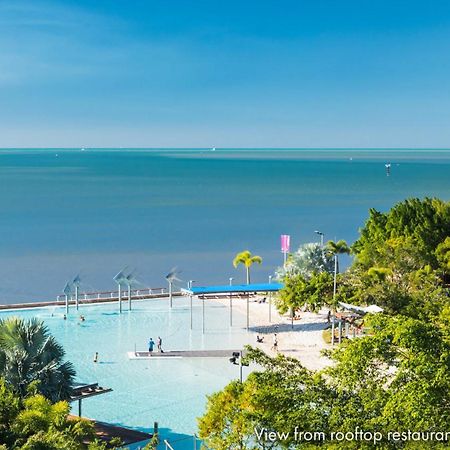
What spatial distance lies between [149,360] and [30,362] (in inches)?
432

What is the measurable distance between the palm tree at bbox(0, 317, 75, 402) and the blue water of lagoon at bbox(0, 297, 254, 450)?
4.18 metres

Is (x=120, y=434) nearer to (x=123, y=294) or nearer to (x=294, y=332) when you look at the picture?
(x=294, y=332)

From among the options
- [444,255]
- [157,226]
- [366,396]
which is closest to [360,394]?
[366,396]

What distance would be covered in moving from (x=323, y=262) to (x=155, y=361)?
13.0m

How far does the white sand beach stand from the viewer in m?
27.4

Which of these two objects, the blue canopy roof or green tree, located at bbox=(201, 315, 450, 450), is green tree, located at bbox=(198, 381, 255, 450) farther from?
the blue canopy roof

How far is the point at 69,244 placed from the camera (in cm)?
6888

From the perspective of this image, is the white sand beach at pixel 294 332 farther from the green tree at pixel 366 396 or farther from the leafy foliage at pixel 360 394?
the green tree at pixel 366 396

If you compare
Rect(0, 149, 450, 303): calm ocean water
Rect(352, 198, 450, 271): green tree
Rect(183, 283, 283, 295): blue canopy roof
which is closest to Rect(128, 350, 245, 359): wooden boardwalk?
Rect(183, 283, 283, 295): blue canopy roof

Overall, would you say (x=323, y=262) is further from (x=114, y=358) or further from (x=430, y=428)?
(x=430, y=428)

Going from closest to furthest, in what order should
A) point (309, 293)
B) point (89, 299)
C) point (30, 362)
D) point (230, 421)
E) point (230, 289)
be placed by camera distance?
point (230, 421), point (30, 362), point (309, 293), point (230, 289), point (89, 299)

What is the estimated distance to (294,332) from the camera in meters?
31.6

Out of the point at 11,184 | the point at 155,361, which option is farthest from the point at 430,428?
the point at 11,184

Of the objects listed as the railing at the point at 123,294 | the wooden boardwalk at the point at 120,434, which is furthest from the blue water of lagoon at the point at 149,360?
the railing at the point at 123,294
